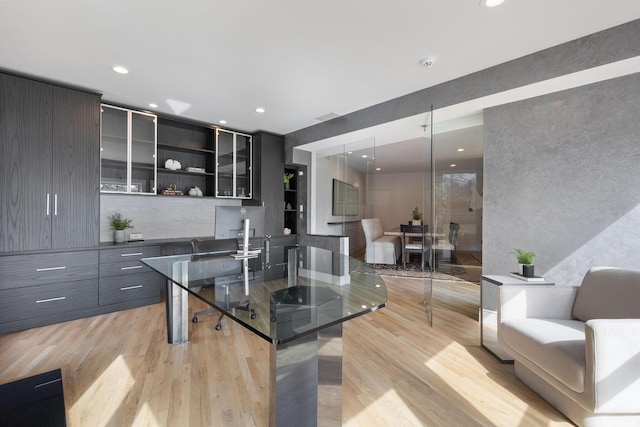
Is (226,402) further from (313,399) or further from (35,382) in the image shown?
(35,382)

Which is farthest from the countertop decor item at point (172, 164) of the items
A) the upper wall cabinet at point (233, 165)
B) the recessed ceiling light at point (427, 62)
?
the recessed ceiling light at point (427, 62)

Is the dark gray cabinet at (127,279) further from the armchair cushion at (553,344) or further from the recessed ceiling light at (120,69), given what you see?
the armchair cushion at (553,344)

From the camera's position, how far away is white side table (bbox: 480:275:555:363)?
227 centimetres

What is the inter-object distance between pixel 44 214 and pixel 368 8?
376cm

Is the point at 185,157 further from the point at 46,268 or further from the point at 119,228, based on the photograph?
the point at 46,268

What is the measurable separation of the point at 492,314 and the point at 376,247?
3222 millimetres

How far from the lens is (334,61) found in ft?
8.69

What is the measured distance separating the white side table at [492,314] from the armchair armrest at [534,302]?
86 mm

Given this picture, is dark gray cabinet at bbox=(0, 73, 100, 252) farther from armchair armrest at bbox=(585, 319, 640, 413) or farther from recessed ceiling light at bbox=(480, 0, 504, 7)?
armchair armrest at bbox=(585, 319, 640, 413)

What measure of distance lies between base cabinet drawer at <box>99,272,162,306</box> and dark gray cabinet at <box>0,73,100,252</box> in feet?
1.75

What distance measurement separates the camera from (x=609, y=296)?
181 centimetres

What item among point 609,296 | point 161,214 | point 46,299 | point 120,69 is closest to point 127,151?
point 161,214

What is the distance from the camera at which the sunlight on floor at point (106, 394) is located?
5.20ft

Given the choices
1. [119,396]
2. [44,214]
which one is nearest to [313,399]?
[119,396]
